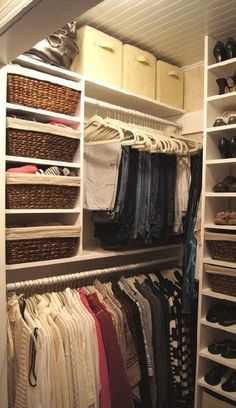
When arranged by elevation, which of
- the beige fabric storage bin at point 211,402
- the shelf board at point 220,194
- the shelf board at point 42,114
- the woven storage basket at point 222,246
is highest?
the shelf board at point 42,114

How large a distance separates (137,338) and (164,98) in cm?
152

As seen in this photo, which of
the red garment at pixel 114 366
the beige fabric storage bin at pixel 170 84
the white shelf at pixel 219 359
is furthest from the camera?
the beige fabric storage bin at pixel 170 84

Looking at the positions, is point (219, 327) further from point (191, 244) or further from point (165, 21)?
point (165, 21)

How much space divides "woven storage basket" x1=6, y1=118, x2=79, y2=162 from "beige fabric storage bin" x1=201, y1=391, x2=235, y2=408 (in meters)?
1.49

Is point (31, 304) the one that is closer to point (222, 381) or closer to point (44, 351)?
Result: point (44, 351)

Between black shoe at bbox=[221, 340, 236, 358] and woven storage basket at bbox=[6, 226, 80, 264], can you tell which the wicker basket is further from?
black shoe at bbox=[221, 340, 236, 358]

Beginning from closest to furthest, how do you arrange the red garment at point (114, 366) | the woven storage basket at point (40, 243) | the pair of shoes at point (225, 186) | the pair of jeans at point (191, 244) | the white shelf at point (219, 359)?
the woven storage basket at point (40, 243) < the red garment at point (114, 366) < the white shelf at point (219, 359) < the pair of shoes at point (225, 186) < the pair of jeans at point (191, 244)

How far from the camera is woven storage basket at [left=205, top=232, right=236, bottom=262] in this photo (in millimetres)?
1684

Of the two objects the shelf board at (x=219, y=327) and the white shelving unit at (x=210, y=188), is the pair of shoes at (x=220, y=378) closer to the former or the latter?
the white shelving unit at (x=210, y=188)

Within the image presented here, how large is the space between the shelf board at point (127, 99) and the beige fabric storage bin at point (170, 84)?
50 millimetres

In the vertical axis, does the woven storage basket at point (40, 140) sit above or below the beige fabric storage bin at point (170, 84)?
below

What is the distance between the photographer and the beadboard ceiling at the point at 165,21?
5.34 ft

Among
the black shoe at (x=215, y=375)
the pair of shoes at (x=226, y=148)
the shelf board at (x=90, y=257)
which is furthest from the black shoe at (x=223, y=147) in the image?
the black shoe at (x=215, y=375)

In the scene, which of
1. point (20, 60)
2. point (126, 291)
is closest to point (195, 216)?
point (126, 291)
